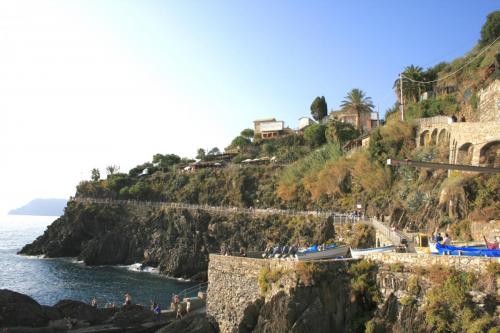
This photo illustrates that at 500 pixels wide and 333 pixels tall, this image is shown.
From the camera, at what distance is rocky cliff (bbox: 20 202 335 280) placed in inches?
2213

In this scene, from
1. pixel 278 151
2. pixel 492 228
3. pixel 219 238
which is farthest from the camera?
pixel 278 151

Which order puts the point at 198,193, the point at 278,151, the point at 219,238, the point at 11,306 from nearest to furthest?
the point at 11,306 < the point at 219,238 < the point at 198,193 < the point at 278,151

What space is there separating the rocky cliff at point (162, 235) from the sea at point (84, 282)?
10.5 ft

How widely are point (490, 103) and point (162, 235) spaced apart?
5283 cm

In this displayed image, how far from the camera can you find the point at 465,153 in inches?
1387

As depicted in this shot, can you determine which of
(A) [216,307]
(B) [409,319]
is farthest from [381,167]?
(B) [409,319]

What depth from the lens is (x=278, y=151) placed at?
8738 centimetres

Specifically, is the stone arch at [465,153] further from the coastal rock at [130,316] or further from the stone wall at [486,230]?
the coastal rock at [130,316]

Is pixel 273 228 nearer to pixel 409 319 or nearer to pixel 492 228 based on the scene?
pixel 492 228

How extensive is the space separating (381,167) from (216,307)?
28376 mm

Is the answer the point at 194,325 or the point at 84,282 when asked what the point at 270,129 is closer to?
the point at 84,282

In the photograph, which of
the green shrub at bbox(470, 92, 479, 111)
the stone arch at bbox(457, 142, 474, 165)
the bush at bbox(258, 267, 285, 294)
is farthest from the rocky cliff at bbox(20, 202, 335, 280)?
the bush at bbox(258, 267, 285, 294)

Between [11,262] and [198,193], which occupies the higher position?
[198,193]

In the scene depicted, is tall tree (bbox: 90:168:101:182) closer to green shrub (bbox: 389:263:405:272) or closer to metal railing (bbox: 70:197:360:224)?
metal railing (bbox: 70:197:360:224)
